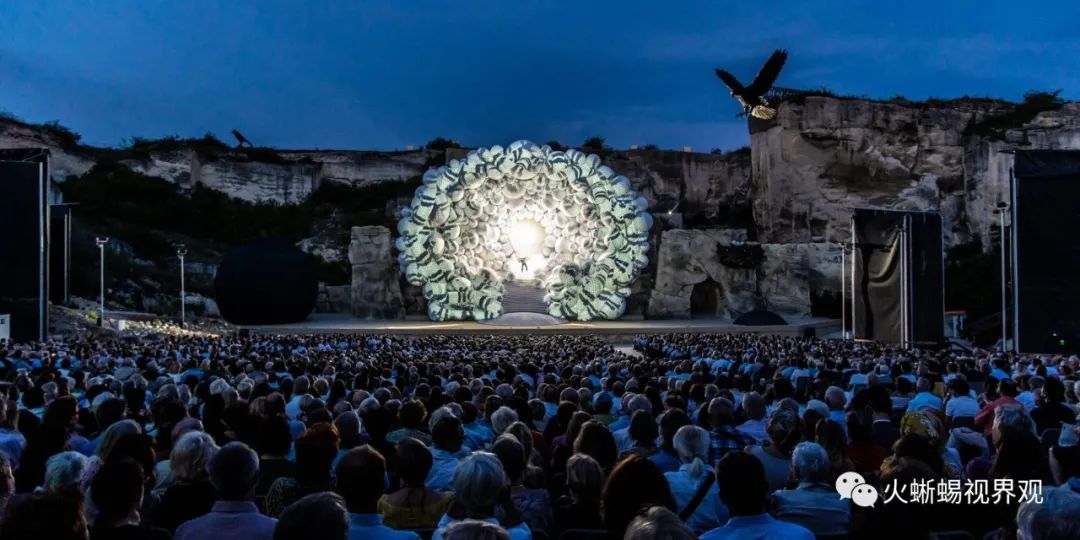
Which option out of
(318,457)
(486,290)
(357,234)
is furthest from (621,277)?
(318,457)

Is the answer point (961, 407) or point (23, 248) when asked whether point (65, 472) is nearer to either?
point (961, 407)

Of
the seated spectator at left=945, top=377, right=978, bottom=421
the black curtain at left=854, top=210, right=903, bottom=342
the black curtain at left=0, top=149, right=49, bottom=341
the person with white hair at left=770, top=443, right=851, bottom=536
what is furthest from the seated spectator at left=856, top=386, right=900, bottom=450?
the black curtain at left=0, top=149, right=49, bottom=341

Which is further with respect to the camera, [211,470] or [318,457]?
[318,457]

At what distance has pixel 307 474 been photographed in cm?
397

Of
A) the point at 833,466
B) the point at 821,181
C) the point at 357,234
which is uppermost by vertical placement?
the point at 821,181

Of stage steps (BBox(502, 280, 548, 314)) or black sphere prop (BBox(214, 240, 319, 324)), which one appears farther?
stage steps (BBox(502, 280, 548, 314))

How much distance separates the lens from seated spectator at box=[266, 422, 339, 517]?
397 cm

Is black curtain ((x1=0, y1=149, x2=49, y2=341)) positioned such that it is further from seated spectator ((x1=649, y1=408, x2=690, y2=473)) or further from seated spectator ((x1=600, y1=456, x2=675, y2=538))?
seated spectator ((x1=600, y1=456, x2=675, y2=538))

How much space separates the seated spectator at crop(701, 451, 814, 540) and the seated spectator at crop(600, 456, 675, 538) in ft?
0.76

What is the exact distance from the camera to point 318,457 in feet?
13.0

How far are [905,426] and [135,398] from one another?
18.5ft

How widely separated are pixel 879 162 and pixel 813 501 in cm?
4344

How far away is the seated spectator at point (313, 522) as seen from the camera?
8.88 ft

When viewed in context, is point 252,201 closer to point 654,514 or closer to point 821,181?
point 821,181
